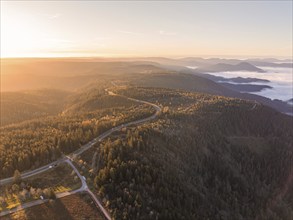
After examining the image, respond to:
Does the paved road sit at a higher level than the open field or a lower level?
higher

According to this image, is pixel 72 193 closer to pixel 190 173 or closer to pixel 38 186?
pixel 38 186

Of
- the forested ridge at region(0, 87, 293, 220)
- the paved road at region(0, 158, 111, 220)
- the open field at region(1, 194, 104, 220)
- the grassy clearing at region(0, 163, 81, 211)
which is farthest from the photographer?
the forested ridge at region(0, 87, 293, 220)

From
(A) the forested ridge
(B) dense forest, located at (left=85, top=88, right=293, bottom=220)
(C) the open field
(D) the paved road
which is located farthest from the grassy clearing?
(B) dense forest, located at (left=85, top=88, right=293, bottom=220)

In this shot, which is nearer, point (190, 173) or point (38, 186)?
point (38, 186)

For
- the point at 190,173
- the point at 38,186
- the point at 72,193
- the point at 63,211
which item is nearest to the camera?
the point at 63,211

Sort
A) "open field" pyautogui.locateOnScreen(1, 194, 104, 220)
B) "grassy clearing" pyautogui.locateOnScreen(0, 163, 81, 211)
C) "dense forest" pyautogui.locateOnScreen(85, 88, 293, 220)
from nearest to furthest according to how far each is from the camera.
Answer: "open field" pyautogui.locateOnScreen(1, 194, 104, 220)
"grassy clearing" pyautogui.locateOnScreen(0, 163, 81, 211)
"dense forest" pyautogui.locateOnScreen(85, 88, 293, 220)

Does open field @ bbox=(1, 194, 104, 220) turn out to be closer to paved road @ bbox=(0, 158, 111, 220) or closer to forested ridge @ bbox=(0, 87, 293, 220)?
paved road @ bbox=(0, 158, 111, 220)

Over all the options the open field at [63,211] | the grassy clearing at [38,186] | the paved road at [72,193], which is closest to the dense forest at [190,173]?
the paved road at [72,193]

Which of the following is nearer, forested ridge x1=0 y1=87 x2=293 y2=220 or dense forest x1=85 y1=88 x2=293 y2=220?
dense forest x1=85 y1=88 x2=293 y2=220

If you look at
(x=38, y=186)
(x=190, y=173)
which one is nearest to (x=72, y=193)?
(x=38, y=186)
